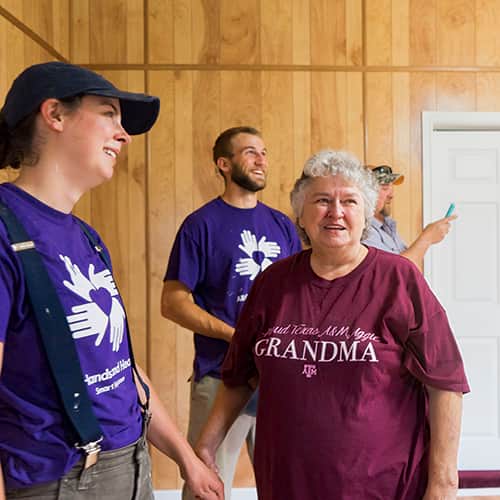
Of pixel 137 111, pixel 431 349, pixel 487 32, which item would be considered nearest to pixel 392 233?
pixel 487 32

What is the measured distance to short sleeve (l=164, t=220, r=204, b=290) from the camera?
2.49 m

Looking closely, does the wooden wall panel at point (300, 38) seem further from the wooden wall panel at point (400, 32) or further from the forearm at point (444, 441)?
the forearm at point (444, 441)

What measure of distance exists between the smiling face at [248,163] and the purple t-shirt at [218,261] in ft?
0.41

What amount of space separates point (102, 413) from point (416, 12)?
3.42 metres

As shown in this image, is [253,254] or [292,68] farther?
[292,68]

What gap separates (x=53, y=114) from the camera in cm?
123

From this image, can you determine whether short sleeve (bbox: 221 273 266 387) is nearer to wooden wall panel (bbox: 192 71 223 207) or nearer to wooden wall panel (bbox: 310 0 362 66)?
wooden wall panel (bbox: 192 71 223 207)

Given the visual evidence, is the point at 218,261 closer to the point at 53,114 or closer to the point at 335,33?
the point at 53,114

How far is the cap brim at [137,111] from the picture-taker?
54.1 inches

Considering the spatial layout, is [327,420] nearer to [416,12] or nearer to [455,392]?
[455,392]

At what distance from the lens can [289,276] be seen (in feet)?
5.54

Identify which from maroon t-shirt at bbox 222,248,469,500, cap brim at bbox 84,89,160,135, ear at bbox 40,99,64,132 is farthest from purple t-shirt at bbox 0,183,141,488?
maroon t-shirt at bbox 222,248,469,500

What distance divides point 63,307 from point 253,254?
1.41 m

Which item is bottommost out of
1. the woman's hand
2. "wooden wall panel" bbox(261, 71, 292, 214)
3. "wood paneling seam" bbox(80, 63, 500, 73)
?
the woman's hand
